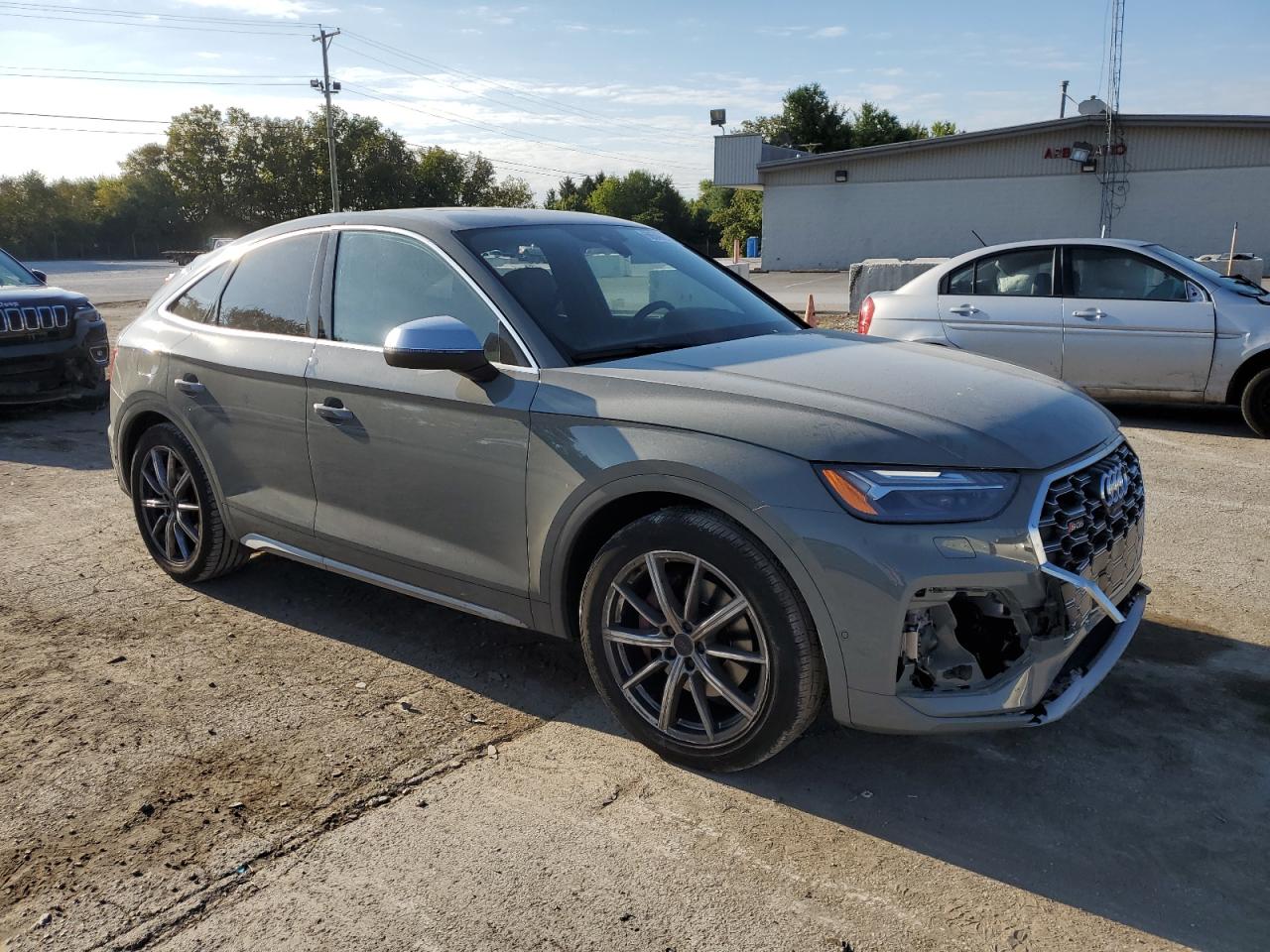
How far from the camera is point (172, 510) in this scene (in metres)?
4.94

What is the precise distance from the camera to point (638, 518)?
3.28 metres

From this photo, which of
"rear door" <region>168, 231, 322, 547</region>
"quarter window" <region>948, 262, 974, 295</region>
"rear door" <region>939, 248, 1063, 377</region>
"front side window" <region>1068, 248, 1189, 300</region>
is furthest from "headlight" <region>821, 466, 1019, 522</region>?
"quarter window" <region>948, 262, 974, 295</region>

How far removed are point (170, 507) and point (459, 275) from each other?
86.6 inches

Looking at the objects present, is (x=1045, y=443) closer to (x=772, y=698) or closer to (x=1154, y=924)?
(x=772, y=698)

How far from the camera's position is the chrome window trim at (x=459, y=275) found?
3.52 m

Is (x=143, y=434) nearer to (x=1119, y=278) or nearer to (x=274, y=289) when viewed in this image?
(x=274, y=289)

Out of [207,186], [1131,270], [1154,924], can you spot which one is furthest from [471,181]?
[1154,924]

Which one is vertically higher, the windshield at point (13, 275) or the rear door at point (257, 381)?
the windshield at point (13, 275)

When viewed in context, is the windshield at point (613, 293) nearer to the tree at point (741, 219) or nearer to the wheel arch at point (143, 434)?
the wheel arch at point (143, 434)

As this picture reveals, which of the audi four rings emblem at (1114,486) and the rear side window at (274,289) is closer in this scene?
the audi four rings emblem at (1114,486)

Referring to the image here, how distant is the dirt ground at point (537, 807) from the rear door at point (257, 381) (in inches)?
24.5

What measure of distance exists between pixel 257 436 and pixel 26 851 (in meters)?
1.89

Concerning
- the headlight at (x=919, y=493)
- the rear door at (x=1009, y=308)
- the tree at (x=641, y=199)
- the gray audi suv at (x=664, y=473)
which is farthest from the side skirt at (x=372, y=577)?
the tree at (x=641, y=199)

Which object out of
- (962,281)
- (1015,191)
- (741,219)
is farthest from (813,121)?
(962,281)
